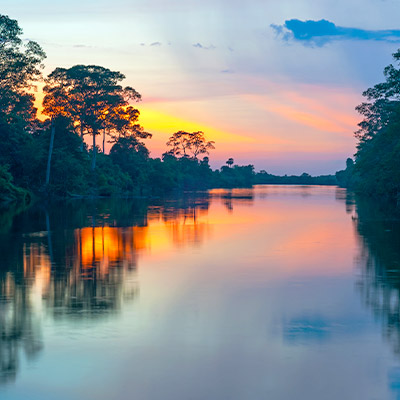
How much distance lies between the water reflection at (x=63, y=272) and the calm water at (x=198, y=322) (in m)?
0.04

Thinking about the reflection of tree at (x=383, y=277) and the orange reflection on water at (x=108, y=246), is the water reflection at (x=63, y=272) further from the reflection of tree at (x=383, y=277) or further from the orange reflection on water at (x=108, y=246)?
the reflection of tree at (x=383, y=277)

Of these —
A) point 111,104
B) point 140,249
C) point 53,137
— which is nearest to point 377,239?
point 140,249

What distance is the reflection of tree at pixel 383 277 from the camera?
35.7ft

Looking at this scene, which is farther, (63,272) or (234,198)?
(234,198)

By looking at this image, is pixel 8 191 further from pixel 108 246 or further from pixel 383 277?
pixel 383 277

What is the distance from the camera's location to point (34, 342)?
938 centimetres

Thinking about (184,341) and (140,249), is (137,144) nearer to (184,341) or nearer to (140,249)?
(140,249)

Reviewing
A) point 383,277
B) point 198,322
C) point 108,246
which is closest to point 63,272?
point 108,246

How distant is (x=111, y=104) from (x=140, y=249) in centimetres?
6904

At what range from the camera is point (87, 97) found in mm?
86312

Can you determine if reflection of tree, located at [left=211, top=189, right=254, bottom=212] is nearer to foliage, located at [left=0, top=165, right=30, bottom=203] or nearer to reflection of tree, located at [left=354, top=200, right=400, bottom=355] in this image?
foliage, located at [left=0, top=165, right=30, bottom=203]

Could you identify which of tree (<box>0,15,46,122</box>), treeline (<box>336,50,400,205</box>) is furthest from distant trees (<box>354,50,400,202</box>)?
tree (<box>0,15,46,122</box>)

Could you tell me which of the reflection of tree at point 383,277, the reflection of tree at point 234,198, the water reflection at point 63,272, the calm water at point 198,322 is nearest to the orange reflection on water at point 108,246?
the water reflection at point 63,272

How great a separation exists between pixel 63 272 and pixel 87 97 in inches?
2897
